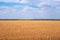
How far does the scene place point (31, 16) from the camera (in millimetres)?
984

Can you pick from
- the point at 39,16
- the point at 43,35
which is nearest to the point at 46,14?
the point at 39,16

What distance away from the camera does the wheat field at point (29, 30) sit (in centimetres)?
84

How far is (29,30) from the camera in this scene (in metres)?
0.90

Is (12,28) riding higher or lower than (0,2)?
lower

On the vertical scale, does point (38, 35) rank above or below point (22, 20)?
below

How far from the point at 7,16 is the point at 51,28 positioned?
0.39 metres

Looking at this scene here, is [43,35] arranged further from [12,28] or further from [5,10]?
[5,10]

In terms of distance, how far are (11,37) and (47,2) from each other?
0.44 metres

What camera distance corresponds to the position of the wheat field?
0.84 meters

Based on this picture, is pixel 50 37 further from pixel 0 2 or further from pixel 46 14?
pixel 0 2

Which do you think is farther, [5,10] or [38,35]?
[5,10]

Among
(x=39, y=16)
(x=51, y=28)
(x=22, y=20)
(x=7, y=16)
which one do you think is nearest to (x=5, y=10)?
(x=7, y=16)

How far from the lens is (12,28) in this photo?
901mm

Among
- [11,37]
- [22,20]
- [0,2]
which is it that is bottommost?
[11,37]
